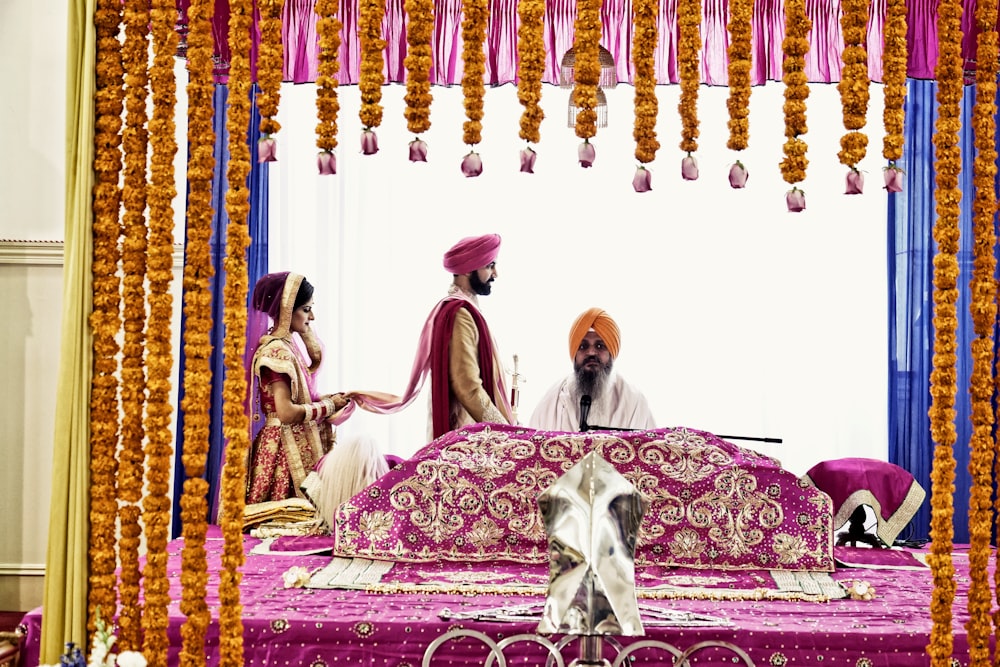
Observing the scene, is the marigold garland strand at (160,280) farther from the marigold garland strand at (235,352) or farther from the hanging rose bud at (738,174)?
the hanging rose bud at (738,174)

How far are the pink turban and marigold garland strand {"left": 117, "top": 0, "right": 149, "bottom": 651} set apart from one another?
2900 mm

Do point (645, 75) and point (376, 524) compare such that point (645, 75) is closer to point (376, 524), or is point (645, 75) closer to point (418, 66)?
point (418, 66)

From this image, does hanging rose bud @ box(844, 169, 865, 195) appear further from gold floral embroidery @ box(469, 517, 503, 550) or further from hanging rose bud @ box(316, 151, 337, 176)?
gold floral embroidery @ box(469, 517, 503, 550)

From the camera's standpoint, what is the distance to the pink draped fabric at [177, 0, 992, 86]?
5.16m

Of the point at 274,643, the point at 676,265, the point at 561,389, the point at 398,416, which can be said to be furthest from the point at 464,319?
the point at 274,643

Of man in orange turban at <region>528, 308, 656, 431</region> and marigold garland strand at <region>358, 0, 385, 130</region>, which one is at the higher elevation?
marigold garland strand at <region>358, 0, 385, 130</region>

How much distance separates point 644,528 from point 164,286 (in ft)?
7.01

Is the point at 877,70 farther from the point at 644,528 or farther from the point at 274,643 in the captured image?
the point at 274,643

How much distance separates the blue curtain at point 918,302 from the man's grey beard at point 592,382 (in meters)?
1.73

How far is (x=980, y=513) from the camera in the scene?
3.07 m

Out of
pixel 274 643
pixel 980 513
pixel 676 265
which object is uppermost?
pixel 676 265

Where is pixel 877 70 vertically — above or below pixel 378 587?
above

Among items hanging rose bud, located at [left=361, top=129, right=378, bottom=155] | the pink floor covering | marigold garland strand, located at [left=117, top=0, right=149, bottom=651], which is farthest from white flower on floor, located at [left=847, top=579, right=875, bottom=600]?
marigold garland strand, located at [left=117, top=0, right=149, bottom=651]

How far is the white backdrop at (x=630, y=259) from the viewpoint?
689 cm
